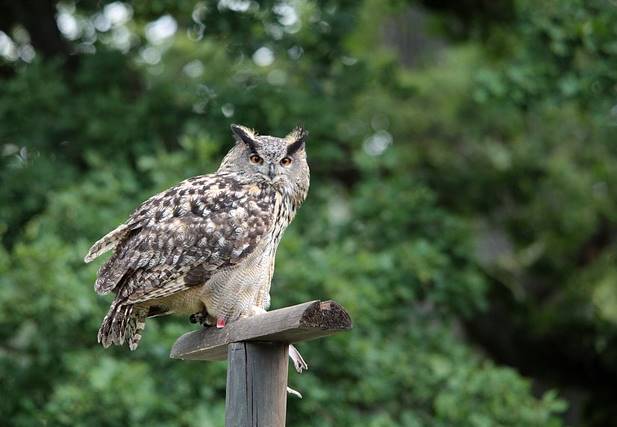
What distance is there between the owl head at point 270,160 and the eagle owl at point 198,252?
0.01 metres

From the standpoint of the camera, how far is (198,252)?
3.84 metres

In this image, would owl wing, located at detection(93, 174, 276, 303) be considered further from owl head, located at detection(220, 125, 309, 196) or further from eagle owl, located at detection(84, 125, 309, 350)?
owl head, located at detection(220, 125, 309, 196)

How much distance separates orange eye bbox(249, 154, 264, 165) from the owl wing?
20cm

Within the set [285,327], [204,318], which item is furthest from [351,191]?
[285,327]

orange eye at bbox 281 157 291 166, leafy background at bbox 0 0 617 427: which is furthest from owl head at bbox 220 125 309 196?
leafy background at bbox 0 0 617 427

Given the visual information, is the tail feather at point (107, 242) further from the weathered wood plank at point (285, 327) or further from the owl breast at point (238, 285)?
the weathered wood plank at point (285, 327)

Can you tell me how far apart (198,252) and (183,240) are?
0.07 metres

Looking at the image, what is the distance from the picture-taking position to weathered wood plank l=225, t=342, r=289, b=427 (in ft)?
11.0

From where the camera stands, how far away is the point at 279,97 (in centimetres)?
759

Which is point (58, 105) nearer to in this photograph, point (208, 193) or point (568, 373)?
point (208, 193)

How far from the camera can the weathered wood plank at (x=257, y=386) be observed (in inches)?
133

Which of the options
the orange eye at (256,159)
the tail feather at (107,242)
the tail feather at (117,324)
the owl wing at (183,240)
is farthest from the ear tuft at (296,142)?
the tail feather at (117,324)

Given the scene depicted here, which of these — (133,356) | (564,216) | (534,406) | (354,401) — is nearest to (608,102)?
(564,216)

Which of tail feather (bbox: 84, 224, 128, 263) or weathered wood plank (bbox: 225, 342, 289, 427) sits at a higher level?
tail feather (bbox: 84, 224, 128, 263)
